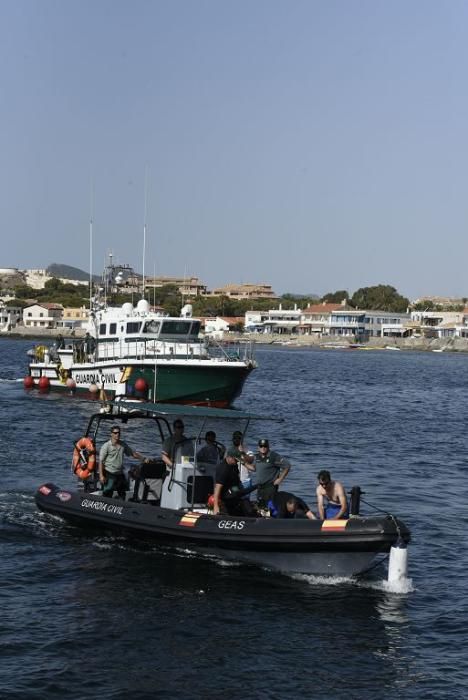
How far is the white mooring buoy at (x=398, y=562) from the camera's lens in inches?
645

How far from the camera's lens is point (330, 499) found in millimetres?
17344

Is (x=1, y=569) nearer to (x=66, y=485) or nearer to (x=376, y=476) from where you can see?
(x=66, y=485)

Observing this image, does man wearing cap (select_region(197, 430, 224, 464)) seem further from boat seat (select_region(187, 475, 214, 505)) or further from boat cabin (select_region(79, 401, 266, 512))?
boat seat (select_region(187, 475, 214, 505))

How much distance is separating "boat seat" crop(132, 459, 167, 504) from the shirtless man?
3.88 metres

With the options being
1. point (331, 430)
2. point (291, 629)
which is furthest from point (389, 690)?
point (331, 430)

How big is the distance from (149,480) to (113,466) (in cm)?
80

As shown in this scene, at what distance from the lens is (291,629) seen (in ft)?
50.2

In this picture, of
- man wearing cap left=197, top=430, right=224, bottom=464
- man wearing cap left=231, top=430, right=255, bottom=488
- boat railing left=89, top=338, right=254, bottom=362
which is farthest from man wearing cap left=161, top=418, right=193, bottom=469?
boat railing left=89, top=338, right=254, bottom=362

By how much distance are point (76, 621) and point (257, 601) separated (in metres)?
3.07

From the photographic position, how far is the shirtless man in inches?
672

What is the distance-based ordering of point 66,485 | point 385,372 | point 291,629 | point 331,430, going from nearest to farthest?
point 291,629, point 66,485, point 331,430, point 385,372

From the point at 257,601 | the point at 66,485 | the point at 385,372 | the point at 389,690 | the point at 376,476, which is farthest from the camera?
the point at 385,372

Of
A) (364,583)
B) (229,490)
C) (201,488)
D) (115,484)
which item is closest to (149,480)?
(115,484)

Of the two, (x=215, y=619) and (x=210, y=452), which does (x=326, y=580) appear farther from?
(x=210, y=452)
